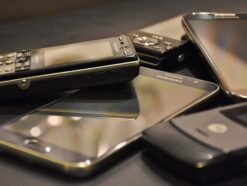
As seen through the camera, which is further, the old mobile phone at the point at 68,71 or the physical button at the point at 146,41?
the physical button at the point at 146,41

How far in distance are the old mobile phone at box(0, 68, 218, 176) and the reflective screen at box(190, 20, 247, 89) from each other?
0.09 ft

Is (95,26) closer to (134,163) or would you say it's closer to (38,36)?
(38,36)

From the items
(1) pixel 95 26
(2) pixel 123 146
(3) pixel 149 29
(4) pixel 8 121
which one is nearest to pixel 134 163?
(2) pixel 123 146

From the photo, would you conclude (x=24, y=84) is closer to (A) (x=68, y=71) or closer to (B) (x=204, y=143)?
(A) (x=68, y=71)

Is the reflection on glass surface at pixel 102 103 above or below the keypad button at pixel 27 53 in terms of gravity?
Answer: below

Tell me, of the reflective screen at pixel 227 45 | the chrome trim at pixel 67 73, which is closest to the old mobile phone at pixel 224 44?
the reflective screen at pixel 227 45

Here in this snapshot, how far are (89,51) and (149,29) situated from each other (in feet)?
0.53

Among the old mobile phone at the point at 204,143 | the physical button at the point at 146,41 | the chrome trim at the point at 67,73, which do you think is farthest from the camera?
the physical button at the point at 146,41

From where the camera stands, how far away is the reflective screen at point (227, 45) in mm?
496

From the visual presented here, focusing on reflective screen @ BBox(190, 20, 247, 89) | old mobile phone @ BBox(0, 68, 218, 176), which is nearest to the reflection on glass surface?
old mobile phone @ BBox(0, 68, 218, 176)

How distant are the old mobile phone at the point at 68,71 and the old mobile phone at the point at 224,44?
0.32ft

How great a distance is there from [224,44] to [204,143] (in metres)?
0.22

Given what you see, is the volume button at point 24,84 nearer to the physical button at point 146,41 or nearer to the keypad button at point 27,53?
the keypad button at point 27,53

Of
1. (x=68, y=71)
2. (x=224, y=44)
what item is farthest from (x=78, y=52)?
(x=224, y=44)
